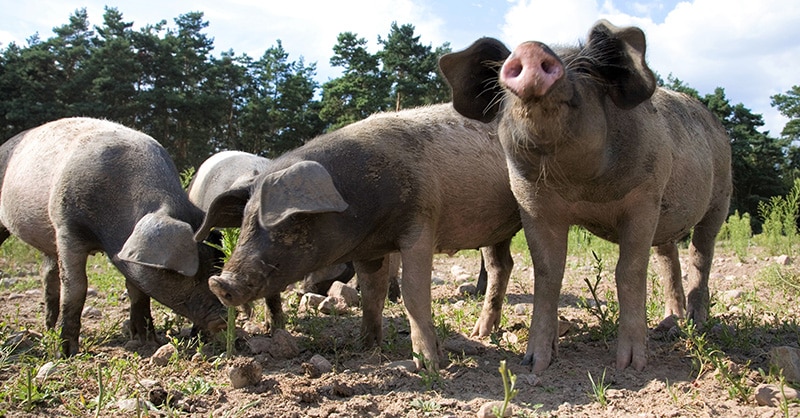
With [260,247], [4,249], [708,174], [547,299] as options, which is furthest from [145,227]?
[4,249]

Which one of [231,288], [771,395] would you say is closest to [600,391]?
[771,395]

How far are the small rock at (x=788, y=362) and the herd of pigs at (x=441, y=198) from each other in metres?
0.66

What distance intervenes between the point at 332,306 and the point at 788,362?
364 cm

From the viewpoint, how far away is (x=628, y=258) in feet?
12.5

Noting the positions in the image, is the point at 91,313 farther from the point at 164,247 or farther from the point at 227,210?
the point at 227,210

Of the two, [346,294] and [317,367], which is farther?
[346,294]

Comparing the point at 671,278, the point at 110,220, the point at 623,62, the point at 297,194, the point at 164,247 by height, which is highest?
the point at 623,62

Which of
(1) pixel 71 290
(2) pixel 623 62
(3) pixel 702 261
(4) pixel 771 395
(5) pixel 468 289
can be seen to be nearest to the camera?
(4) pixel 771 395

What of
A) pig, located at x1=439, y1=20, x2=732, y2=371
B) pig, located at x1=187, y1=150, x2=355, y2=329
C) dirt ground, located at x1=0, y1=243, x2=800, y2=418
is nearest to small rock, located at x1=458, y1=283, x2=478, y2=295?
pig, located at x1=187, y1=150, x2=355, y2=329

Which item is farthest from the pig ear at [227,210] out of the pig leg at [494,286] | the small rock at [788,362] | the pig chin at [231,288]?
the small rock at [788,362]

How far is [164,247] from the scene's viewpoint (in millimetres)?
4355

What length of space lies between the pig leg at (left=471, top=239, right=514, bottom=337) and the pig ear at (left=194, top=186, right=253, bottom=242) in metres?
2.02

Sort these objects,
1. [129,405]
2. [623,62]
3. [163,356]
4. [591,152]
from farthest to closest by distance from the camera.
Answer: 1. [163,356]
2. [623,62]
3. [591,152]
4. [129,405]

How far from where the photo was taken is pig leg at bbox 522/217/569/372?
4.01 m
